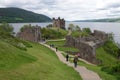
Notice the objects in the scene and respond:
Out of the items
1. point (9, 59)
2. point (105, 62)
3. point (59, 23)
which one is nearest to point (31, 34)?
point (105, 62)

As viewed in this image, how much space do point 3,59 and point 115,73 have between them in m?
14.5

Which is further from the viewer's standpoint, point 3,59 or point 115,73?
point 115,73

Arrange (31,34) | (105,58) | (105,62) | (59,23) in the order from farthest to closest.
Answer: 1. (59,23)
2. (31,34)
3. (105,58)
4. (105,62)

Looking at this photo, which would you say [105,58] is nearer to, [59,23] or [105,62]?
[105,62]

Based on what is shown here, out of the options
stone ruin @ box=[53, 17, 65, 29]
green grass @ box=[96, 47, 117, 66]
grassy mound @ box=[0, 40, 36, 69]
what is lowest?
green grass @ box=[96, 47, 117, 66]

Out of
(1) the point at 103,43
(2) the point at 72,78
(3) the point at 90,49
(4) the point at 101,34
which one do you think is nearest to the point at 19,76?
(2) the point at 72,78

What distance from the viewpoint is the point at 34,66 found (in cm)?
2992

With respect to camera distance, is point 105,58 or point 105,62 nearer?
point 105,62

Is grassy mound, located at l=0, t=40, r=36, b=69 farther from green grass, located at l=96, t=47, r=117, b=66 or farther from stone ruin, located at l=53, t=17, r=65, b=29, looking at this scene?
stone ruin, located at l=53, t=17, r=65, b=29

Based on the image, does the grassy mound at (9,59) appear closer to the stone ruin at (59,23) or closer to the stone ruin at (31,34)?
the stone ruin at (31,34)

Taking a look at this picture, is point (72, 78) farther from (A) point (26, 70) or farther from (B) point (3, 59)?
(B) point (3, 59)

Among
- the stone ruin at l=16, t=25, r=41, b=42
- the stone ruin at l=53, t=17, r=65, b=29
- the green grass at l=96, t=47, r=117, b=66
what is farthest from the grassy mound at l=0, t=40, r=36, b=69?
the stone ruin at l=53, t=17, r=65, b=29

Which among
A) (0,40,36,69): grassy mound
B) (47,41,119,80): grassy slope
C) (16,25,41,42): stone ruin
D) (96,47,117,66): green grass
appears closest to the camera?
(0,40,36,69): grassy mound

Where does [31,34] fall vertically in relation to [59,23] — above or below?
above
